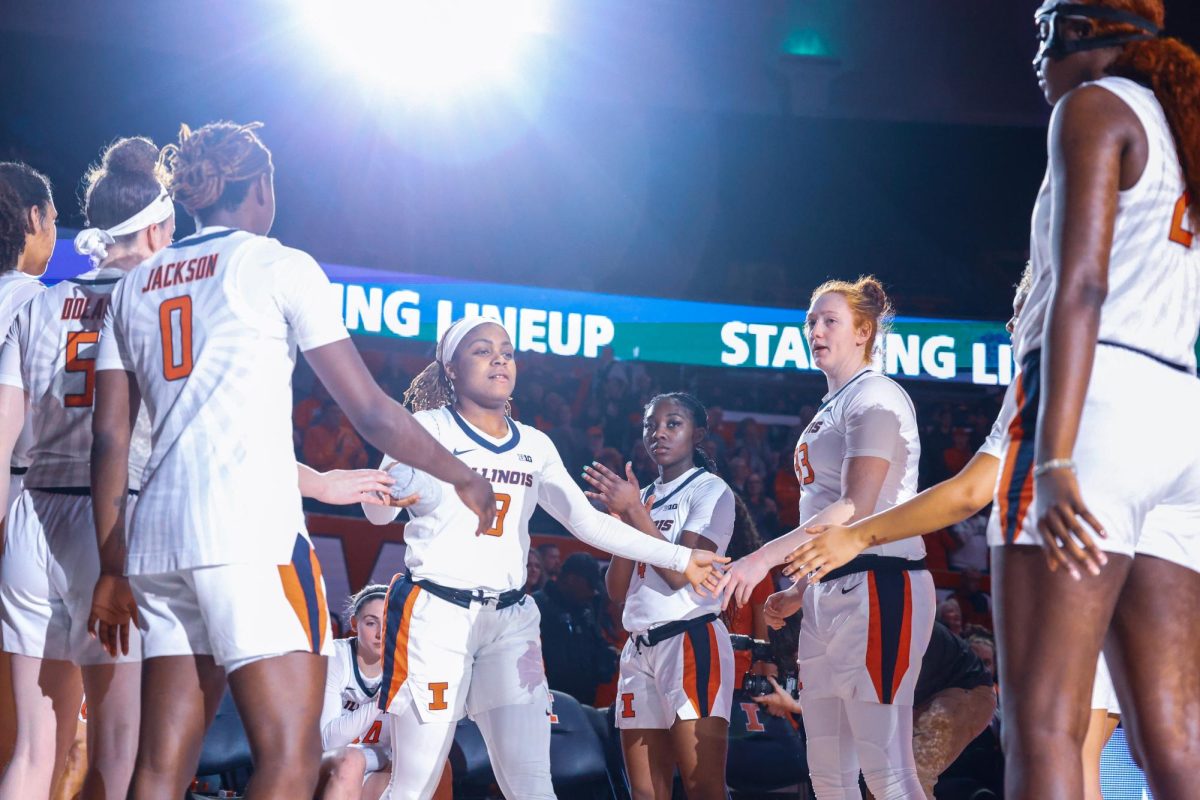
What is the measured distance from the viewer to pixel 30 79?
1460cm

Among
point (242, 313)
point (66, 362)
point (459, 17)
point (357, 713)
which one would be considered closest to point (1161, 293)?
point (242, 313)

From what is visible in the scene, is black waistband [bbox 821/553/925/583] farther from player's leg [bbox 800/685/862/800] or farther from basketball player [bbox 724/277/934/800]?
player's leg [bbox 800/685/862/800]

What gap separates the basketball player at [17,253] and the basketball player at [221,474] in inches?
33.8

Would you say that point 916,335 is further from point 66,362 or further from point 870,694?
point 66,362

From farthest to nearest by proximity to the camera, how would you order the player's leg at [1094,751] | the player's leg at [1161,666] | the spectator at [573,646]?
1. the spectator at [573,646]
2. the player's leg at [1094,751]
3. the player's leg at [1161,666]

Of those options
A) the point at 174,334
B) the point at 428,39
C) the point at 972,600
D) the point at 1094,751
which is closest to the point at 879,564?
the point at 1094,751

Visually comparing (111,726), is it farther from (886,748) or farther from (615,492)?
(886,748)

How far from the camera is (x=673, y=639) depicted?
4.99 m

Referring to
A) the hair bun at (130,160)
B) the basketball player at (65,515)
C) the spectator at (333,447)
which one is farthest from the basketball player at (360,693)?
the spectator at (333,447)

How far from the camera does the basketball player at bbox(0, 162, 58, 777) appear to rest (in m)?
3.40

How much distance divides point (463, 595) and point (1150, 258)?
2714 millimetres

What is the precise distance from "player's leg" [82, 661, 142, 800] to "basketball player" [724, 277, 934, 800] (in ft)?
6.71

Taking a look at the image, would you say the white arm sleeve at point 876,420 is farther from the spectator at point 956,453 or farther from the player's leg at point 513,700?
the spectator at point 956,453

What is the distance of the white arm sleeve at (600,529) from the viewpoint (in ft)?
14.1
